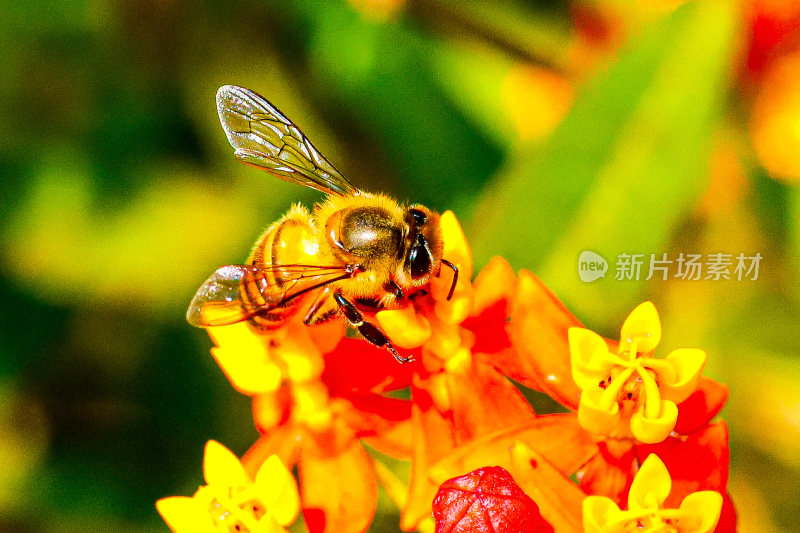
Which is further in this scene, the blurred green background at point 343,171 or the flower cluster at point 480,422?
the blurred green background at point 343,171

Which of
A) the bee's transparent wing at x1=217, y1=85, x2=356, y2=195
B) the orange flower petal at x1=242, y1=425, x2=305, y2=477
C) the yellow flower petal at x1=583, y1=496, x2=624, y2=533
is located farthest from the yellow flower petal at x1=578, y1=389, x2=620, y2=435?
the bee's transparent wing at x1=217, y1=85, x2=356, y2=195

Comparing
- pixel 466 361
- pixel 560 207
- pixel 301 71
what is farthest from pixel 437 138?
pixel 466 361

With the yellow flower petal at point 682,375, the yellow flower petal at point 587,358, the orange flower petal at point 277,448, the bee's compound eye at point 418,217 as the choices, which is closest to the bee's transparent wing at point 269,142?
the bee's compound eye at point 418,217

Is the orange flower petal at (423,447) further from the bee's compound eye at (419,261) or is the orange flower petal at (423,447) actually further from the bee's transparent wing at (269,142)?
the bee's transparent wing at (269,142)

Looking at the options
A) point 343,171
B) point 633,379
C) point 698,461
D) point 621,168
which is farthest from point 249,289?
point 343,171

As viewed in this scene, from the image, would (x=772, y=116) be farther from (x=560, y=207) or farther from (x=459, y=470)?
(x=459, y=470)

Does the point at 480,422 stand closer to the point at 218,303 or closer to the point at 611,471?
the point at 611,471

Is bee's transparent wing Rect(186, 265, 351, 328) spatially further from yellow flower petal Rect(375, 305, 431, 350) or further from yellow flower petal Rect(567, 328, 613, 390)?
yellow flower petal Rect(567, 328, 613, 390)
